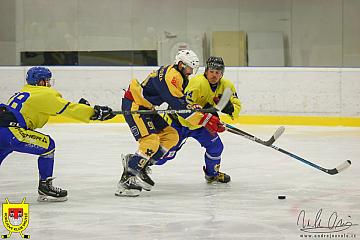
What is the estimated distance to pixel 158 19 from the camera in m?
12.1

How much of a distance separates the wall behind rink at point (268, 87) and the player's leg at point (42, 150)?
549 cm

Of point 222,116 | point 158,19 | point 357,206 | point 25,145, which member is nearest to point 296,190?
point 357,206

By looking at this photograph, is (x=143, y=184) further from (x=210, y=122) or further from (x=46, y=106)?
(x=46, y=106)

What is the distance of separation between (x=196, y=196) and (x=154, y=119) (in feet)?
2.09

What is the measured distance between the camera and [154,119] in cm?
568

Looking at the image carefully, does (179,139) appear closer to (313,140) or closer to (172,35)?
(313,140)

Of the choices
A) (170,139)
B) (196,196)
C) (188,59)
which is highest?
(188,59)

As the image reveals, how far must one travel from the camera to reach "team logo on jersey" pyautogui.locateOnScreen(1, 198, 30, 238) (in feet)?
13.8

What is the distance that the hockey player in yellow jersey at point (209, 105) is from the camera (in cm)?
567

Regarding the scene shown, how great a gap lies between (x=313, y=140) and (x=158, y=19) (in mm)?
4253

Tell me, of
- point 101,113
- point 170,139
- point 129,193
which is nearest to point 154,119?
point 170,139

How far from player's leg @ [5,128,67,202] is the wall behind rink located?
5.49 metres

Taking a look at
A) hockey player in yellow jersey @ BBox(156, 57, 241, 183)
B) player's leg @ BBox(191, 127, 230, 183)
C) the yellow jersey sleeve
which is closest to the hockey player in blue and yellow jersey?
hockey player in yellow jersey @ BBox(156, 57, 241, 183)

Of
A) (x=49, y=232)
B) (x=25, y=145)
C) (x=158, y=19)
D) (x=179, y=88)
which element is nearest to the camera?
(x=49, y=232)
